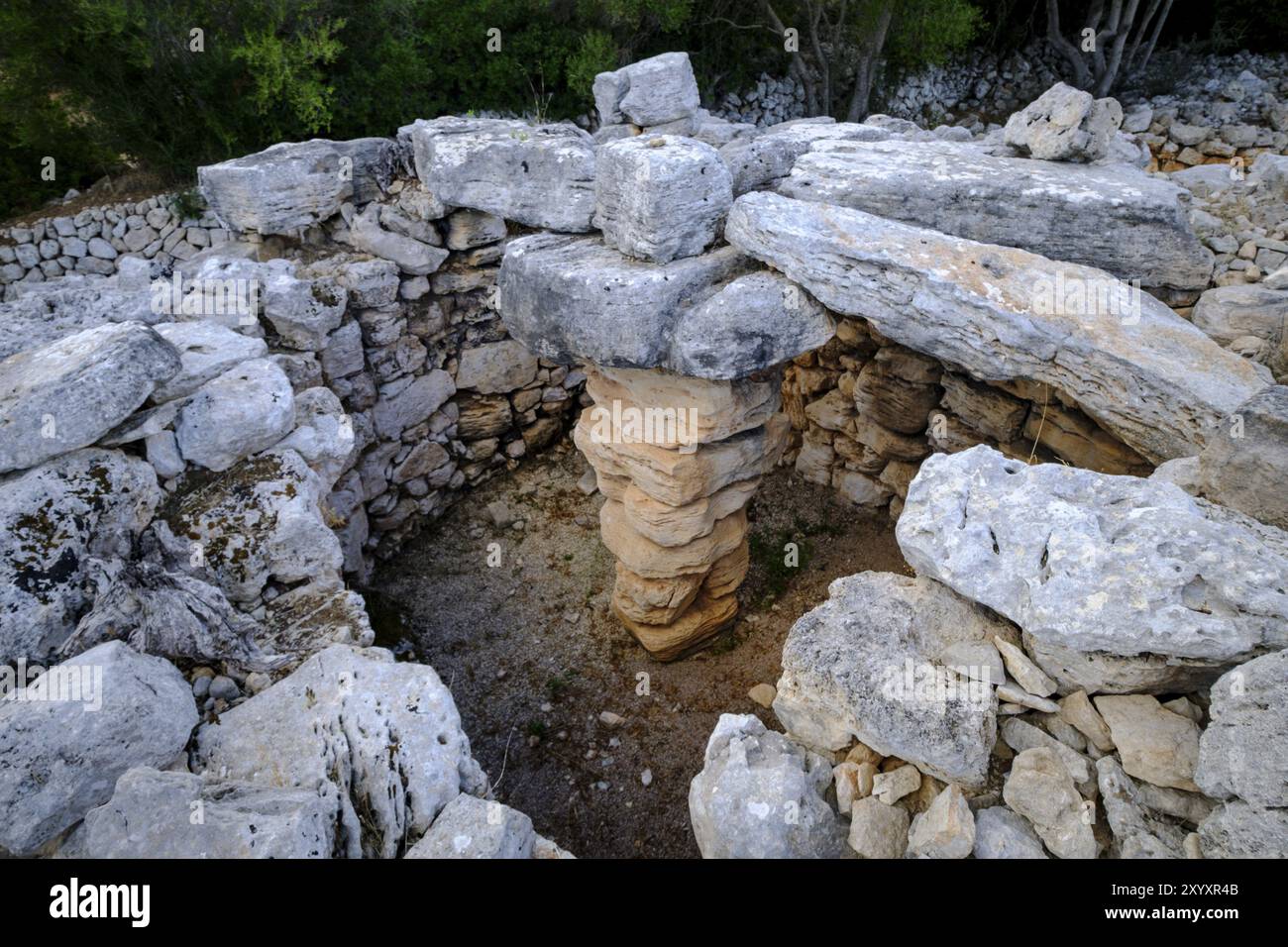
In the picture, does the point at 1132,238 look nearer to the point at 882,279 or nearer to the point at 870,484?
the point at 882,279

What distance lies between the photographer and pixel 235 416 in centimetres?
538

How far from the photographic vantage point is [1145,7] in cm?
1453

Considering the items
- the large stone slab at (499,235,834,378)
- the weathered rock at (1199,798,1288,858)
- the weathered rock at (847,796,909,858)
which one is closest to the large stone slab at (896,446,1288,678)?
the weathered rock at (1199,798,1288,858)

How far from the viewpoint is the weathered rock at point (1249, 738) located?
2.66m

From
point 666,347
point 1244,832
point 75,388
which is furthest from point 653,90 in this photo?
point 1244,832

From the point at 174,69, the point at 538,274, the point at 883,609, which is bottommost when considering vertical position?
the point at 883,609

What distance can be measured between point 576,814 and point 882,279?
15.6 ft

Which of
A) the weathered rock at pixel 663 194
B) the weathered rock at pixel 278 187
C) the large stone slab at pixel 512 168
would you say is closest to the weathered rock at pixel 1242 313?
the weathered rock at pixel 663 194

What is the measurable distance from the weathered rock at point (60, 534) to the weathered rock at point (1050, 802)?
4.79 meters

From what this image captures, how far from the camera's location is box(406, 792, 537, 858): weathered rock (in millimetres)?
3406

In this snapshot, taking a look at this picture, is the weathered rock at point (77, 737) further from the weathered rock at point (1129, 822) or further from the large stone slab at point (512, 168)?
the large stone slab at point (512, 168)

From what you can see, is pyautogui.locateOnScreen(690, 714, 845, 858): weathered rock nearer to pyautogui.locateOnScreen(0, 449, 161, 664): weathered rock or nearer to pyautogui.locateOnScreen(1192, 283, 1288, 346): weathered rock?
pyautogui.locateOnScreen(0, 449, 161, 664): weathered rock

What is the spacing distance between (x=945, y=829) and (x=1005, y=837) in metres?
0.23

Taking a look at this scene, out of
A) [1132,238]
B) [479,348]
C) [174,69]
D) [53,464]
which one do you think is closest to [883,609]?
[1132,238]
